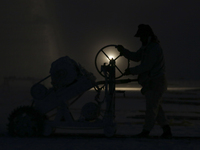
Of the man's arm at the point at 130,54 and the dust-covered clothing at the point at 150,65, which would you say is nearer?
the dust-covered clothing at the point at 150,65

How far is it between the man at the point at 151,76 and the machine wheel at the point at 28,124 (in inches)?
67.5

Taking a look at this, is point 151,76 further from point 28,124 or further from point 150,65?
point 28,124

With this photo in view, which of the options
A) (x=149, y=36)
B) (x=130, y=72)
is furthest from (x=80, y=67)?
(x=149, y=36)

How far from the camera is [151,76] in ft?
15.4

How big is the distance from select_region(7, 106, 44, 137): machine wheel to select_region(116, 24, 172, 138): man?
5.62 feet

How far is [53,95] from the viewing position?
4855 millimetres

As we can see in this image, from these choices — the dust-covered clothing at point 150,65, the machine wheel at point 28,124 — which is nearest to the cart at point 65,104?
the machine wheel at point 28,124

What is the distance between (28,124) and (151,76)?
230 centimetres

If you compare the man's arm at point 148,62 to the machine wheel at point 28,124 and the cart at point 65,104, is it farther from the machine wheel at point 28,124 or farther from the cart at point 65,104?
the machine wheel at point 28,124

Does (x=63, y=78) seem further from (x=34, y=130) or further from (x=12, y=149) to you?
(x=12, y=149)

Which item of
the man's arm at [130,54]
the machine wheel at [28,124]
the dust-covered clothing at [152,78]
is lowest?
the machine wheel at [28,124]

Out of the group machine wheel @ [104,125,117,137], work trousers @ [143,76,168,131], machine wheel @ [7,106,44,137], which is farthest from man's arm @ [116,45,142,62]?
machine wheel @ [7,106,44,137]

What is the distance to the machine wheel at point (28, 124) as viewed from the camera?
187 inches

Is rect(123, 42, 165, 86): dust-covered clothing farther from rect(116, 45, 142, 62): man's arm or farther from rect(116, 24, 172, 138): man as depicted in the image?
rect(116, 45, 142, 62): man's arm
